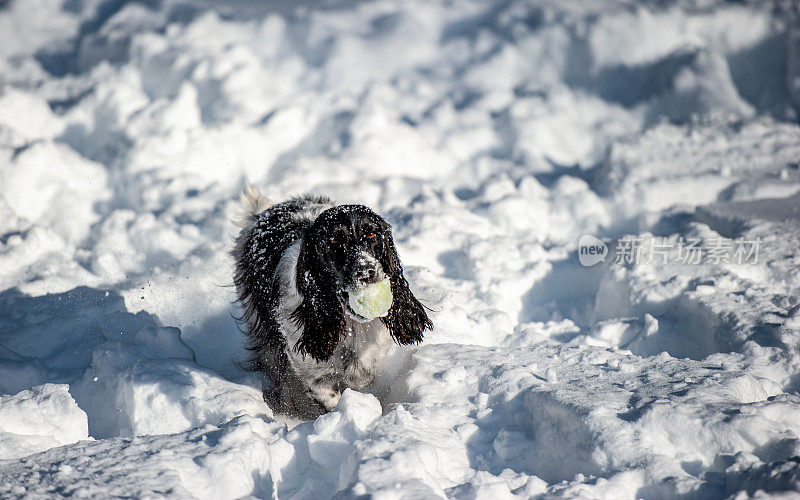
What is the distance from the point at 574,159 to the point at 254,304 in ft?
15.5

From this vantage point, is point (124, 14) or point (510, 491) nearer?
point (510, 491)

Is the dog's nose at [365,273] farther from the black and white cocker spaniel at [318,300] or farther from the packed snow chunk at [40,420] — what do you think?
the packed snow chunk at [40,420]

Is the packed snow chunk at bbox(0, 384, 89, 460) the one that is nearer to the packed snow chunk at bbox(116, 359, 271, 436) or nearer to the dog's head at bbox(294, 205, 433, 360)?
the packed snow chunk at bbox(116, 359, 271, 436)

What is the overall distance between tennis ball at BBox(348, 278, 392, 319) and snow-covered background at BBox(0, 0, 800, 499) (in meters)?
0.41

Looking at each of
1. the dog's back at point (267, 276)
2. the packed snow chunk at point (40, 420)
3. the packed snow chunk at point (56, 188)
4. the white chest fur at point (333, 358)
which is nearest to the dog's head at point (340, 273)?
the white chest fur at point (333, 358)

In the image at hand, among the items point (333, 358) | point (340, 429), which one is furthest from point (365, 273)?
point (333, 358)

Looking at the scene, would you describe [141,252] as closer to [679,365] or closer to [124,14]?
[679,365]

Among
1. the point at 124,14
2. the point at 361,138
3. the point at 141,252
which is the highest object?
the point at 124,14

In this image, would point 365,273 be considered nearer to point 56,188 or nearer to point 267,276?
point 267,276

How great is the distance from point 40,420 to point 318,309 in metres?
1.55

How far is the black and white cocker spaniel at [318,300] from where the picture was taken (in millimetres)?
2879

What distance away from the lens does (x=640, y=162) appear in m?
6.55

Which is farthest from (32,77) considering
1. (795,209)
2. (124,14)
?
(795,209)

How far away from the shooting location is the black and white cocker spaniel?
9.45ft
